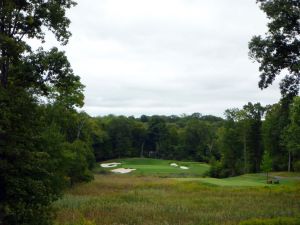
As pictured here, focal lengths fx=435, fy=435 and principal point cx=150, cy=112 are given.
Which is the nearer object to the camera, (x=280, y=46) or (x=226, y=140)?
Result: (x=280, y=46)

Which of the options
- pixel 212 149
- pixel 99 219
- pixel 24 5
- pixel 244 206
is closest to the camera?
pixel 24 5

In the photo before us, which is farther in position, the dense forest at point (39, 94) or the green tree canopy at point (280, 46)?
the green tree canopy at point (280, 46)

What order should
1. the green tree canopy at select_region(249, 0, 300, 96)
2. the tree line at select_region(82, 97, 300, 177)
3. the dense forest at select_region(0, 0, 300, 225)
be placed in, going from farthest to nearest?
the tree line at select_region(82, 97, 300, 177)
the green tree canopy at select_region(249, 0, 300, 96)
the dense forest at select_region(0, 0, 300, 225)

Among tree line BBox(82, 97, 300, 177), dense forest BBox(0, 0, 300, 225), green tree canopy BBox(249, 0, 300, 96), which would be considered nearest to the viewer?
dense forest BBox(0, 0, 300, 225)

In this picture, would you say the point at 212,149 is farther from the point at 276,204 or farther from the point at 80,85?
the point at 276,204

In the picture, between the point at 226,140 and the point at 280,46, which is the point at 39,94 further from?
the point at 226,140

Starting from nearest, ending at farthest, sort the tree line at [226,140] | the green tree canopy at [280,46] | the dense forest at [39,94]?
the dense forest at [39,94] < the green tree canopy at [280,46] < the tree line at [226,140]

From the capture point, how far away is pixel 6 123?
12648 millimetres

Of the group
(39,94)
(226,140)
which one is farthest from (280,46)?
(226,140)

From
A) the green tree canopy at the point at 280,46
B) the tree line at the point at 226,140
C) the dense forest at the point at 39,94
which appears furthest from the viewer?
the tree line at the point at 226,140

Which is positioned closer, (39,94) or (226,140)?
(39,94)

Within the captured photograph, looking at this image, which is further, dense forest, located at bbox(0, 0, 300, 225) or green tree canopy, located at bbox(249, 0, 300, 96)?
green tree canopy, located at bbox(249, 0, 300, 96)

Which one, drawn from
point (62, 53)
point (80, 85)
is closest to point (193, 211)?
point (62, 53)

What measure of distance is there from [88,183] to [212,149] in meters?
87.7
